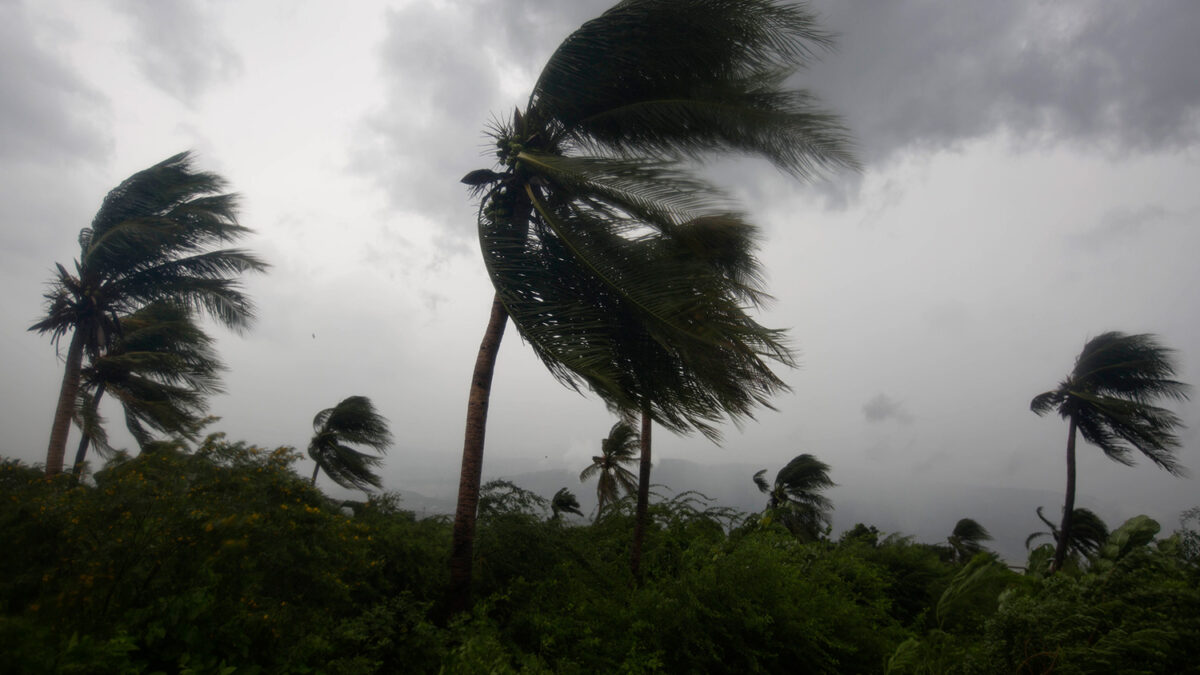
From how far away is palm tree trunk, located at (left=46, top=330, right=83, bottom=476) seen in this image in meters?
8.69

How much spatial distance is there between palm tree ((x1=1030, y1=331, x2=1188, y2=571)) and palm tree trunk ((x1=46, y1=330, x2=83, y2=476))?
70.1 ft

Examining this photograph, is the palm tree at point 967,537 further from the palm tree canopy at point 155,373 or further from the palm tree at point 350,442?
the palm tree canopy at point 155,373

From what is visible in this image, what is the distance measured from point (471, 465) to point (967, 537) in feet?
87.3

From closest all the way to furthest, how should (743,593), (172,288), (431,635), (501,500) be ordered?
(431,635), (743,593), (501,500), (172,288)

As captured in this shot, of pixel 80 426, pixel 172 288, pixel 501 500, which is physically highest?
pixel 172 288

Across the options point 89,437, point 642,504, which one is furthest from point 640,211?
point 89,437

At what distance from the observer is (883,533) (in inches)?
529

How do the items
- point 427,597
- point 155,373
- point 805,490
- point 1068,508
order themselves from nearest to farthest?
point 427,597, point 155,373, point 1068,508, point 805,490

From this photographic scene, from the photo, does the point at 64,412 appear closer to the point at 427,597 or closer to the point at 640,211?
the point at 427,597

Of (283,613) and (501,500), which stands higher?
(501,500)

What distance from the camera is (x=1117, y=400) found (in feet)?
44.7

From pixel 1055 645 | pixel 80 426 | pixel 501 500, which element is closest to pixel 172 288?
pixel 80 426

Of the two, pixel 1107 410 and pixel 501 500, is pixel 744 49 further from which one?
pixel 1107 410

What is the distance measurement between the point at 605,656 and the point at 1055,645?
156 inches
